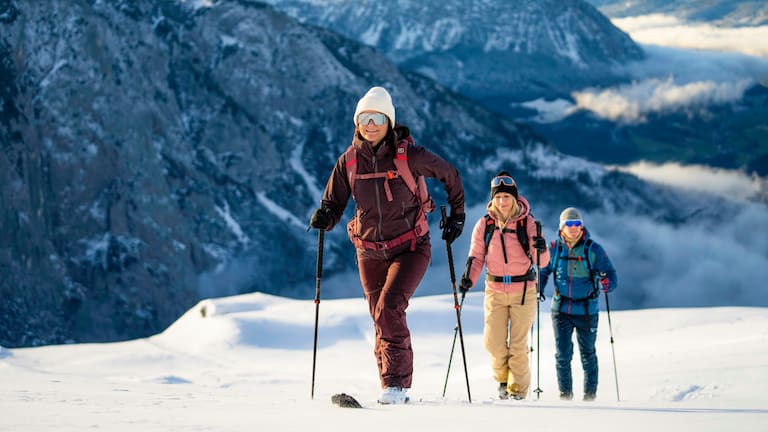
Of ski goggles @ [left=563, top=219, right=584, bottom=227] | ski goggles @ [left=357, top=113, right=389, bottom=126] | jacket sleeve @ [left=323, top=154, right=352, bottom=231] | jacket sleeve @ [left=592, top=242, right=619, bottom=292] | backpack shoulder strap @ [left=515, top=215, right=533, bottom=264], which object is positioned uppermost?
ski goggles @ [left=357, top=113, right=389, bottom=126]

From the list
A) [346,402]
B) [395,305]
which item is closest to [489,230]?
[395,305]

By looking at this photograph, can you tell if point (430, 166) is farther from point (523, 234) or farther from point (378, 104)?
point (523, 234)

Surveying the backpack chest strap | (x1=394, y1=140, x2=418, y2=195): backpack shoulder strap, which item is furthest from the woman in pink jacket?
the backpack chest strap

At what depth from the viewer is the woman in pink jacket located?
9648 millimetres

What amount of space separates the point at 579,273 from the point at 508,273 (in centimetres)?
116

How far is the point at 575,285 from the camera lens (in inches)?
412

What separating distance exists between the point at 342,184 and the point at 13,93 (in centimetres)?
17083

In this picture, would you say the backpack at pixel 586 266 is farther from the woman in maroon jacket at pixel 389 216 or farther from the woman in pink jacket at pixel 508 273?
the woman in maroon jacket at pixel 389 216

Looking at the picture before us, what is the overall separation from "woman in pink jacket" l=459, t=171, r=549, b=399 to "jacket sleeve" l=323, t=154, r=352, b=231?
1.58m

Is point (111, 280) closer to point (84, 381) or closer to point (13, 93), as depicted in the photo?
point (13, 93)

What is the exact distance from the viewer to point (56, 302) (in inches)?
6388

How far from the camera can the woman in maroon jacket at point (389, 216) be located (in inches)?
328

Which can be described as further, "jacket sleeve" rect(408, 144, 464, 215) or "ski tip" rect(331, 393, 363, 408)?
"jacket sleeve" rect(408, 144, 464, 215)

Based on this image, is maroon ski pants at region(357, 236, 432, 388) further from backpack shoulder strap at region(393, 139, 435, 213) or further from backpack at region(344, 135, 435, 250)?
backpack shoulder strap at region(393, 139, 435, 213)
